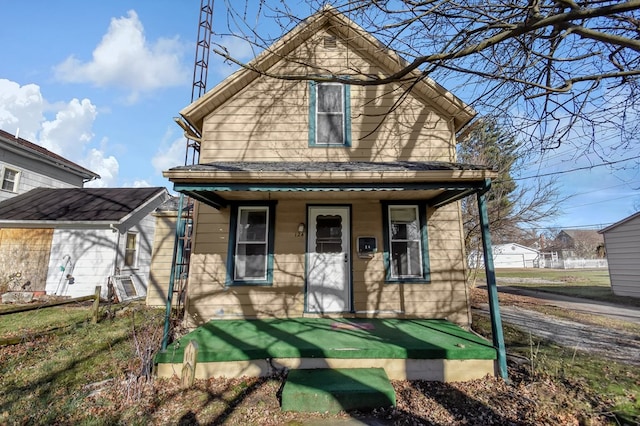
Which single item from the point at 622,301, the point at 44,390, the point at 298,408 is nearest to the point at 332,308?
the point at 298,408

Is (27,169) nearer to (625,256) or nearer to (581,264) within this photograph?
(625,256)

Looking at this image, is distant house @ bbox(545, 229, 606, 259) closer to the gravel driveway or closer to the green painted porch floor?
the gravel driveway

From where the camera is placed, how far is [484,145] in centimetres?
1076

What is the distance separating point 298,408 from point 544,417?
8.44ft

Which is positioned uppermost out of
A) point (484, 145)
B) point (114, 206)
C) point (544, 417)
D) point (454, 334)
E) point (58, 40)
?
point (58, 40)

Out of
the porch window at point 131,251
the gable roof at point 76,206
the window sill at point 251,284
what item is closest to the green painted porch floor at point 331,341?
the window sill at point 251,284

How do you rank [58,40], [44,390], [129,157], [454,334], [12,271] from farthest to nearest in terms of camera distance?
[129,157], [12,271], [58,40], [454,334], [44,390]

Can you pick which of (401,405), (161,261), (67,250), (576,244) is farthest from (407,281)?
(576,244)

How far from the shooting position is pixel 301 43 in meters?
6.23

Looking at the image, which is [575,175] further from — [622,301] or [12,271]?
[12,271]

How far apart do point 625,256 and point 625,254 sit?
0.10m

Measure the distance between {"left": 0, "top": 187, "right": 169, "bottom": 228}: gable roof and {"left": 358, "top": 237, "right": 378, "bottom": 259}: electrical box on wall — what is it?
8.79m

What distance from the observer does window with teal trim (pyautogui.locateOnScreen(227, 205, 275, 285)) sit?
215 inches

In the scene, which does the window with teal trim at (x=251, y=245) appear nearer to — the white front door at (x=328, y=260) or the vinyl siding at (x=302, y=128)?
the white front door at (x=328, y=260)
